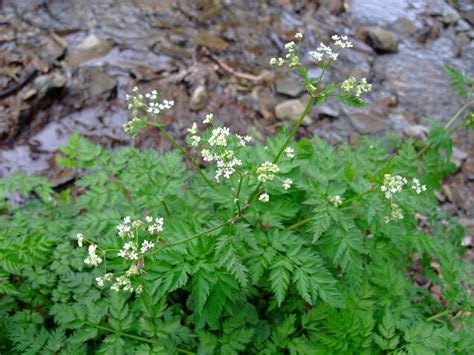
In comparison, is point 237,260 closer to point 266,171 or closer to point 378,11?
point 266,171

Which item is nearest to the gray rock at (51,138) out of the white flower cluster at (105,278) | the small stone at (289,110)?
the small stone at (289,110)

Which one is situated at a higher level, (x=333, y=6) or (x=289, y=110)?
(x=333, y=6)

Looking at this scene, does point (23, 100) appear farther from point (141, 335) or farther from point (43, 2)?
point (141, 335)

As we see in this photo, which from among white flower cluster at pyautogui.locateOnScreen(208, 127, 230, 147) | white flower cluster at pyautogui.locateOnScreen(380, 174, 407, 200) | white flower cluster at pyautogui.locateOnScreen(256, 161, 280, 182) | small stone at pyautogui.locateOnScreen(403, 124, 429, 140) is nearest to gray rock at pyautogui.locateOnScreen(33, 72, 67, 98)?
white flower cluster at pyautogui.locateOnScreen(208, 127, 230, 147)

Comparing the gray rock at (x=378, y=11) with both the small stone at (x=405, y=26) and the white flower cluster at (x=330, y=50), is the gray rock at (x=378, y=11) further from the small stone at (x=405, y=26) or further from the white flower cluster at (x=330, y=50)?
the white flower cluster at (x=330, y=50)

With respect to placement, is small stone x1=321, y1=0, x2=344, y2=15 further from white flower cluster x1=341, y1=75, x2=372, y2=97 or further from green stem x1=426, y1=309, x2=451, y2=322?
green stem x1=426, y1=309, x2=451, y2=322

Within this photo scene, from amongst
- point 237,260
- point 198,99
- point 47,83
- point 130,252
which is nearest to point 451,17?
point 198,99
